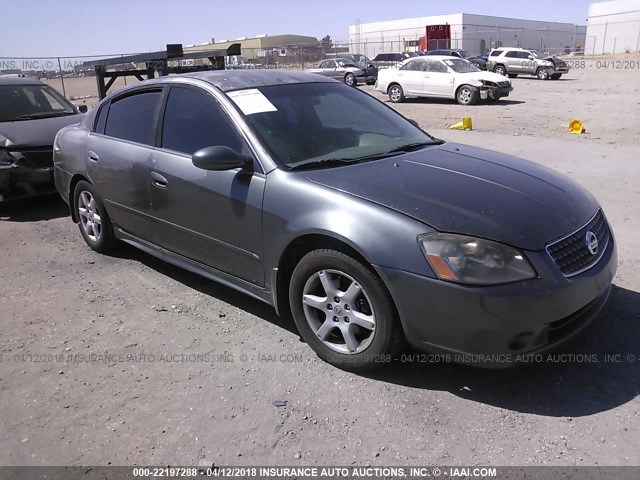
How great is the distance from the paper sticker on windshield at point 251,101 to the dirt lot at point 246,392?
4.74 ft

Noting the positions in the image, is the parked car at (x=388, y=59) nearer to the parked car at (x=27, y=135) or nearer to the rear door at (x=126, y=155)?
the parked car at (x=27, y=135)

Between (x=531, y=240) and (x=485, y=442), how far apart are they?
3.33 feet

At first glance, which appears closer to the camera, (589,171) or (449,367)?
(449,367)

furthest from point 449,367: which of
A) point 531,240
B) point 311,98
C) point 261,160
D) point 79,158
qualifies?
point 79,158

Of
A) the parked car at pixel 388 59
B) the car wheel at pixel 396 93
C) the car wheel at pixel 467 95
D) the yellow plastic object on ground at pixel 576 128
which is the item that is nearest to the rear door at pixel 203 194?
the yellow plastic object on ground at pixel 576 128

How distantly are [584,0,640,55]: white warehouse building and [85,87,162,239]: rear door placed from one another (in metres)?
63.7

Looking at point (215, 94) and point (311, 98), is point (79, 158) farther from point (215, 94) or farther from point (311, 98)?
point (311, 98)

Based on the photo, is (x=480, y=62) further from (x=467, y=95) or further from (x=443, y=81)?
(x=467, y=95)

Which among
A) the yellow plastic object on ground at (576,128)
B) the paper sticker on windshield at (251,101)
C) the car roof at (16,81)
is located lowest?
the yellow plastic object on ground at (576,128)

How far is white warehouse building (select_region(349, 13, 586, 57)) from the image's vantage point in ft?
209

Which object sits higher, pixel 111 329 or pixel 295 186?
pixel 295 186

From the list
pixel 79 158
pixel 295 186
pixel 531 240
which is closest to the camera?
pixel 531 240

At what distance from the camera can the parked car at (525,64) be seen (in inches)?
1176

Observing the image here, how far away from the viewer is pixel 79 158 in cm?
514
